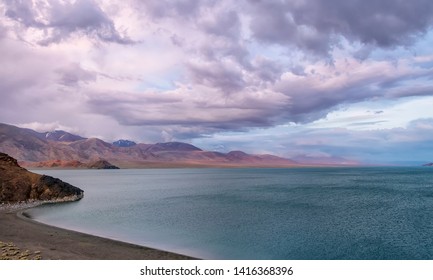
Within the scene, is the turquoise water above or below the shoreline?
below

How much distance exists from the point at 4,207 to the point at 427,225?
67.8 m

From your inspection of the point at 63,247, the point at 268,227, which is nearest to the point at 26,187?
the point at 63,247

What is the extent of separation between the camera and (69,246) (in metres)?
32.2

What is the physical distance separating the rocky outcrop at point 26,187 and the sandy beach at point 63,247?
31491 millimetres

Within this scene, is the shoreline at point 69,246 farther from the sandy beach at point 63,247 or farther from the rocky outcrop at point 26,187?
the rocky outcrop at point 26,187

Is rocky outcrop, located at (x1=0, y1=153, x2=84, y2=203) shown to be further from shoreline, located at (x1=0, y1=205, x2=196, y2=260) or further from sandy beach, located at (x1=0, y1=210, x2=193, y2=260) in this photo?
sandy beach, located at (x1=0, y1=210, x2=193, y2=260)

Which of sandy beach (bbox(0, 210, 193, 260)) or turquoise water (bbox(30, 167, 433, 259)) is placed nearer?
sandy beach (bbox(0, 210, 193, 260))

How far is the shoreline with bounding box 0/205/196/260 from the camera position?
29.0 meters

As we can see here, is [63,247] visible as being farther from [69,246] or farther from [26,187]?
[26,187]

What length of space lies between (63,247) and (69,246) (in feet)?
2.62

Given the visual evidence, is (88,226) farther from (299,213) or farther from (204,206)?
(299,213)

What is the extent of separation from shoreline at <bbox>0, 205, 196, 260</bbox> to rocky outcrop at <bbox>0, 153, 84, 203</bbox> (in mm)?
30557

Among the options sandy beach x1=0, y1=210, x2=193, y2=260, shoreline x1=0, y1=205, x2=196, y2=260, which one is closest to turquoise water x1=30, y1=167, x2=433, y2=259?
shoreline x1=0, y1=205, x2=196, y2=260
